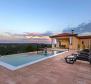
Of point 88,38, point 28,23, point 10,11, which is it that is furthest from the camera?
point 88,38

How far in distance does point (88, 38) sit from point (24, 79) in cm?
1913

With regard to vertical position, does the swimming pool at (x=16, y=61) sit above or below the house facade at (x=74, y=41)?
below

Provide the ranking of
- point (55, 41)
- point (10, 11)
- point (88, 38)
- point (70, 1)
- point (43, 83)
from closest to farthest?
point (43, 83) < point (10, 11) < point (70, 1) < point (88, 38) < point (55, 41)

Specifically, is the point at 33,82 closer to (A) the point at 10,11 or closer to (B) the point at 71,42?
(A) the point at 10,11

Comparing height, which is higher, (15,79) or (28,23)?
(28,23)

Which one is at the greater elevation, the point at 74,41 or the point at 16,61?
the point at 74,41

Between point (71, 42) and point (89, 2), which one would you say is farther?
point (71, 42)

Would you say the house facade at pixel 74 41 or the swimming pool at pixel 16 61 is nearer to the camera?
the swimming pool at pixel 16 61

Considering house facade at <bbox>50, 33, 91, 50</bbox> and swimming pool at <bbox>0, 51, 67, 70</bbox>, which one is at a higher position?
house facade at <bbox>50, 33, 91, 50</bbox>

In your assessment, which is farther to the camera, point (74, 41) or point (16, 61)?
point (74, 41)

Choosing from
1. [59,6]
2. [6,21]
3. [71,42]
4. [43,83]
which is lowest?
[43,83]

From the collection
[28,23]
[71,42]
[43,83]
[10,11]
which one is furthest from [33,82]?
[71,42]

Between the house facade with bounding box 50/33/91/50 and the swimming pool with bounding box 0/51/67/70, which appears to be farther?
the house facade with bounding box 50/33/91/50

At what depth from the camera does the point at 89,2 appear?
52.4 ft
